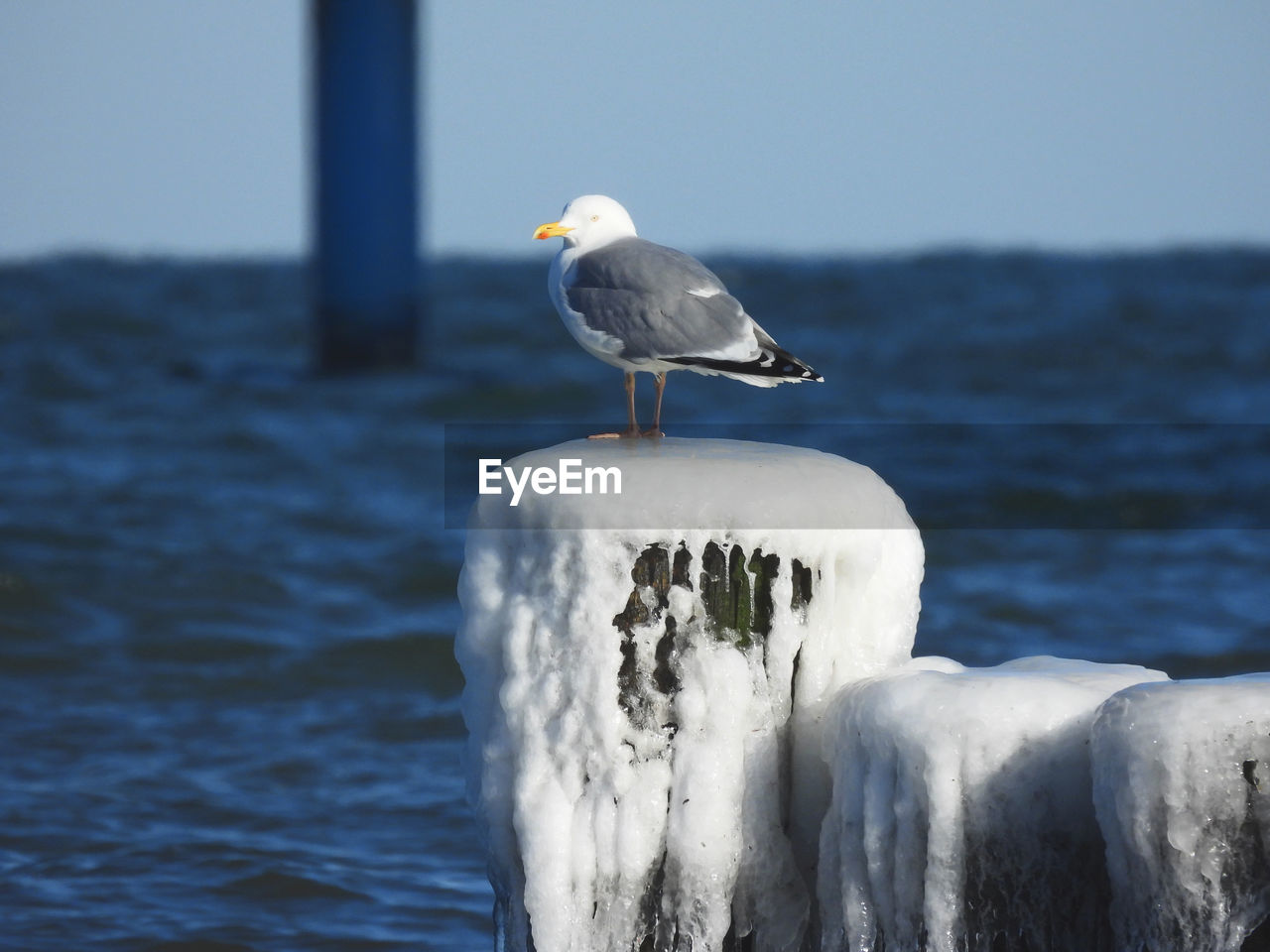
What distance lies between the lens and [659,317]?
9.45 ft

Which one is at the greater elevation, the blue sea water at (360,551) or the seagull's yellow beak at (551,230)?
the seagull's yellow beak at (551,230)

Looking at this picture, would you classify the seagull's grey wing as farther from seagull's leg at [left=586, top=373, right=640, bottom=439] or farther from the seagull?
seagull's leg at [left=586, top=373, right=640, bottom=439]

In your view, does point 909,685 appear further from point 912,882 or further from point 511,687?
point 511,687

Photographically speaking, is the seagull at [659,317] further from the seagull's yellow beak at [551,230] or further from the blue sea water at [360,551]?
the blue sea water at [360,551]

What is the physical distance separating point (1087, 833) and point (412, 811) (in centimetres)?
277

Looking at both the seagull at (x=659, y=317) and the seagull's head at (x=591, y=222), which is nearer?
the seagull at (x=659, y=317)

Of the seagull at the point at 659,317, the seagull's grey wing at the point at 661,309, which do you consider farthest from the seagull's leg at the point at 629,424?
the seagull's grey wing at the point at 661,309

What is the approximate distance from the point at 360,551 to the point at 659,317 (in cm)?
602

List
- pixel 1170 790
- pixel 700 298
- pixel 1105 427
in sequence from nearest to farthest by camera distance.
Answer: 1. pixel 1170 790
2. pixel 700 298
3. pixel 1105 427

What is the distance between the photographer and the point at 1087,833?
245 cm

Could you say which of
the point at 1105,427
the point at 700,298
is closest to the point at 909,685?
the point at 700,298
